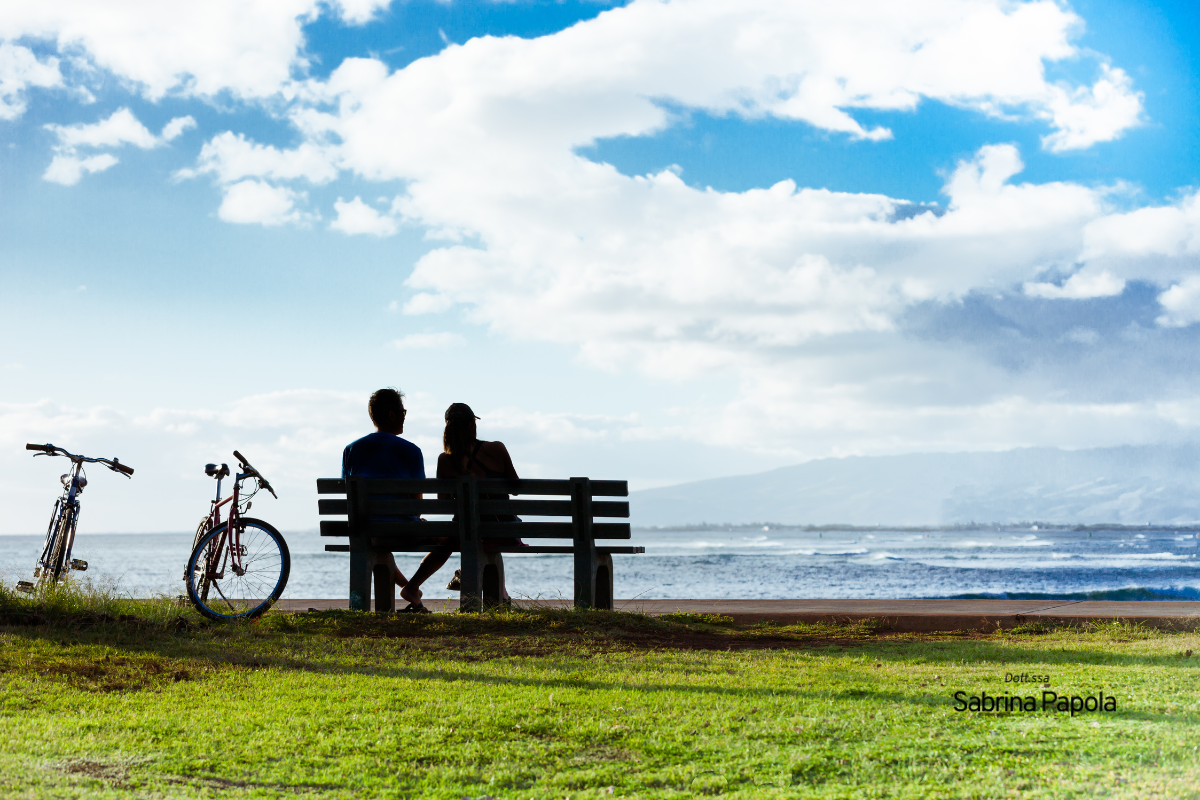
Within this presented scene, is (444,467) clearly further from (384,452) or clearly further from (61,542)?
(61,542)

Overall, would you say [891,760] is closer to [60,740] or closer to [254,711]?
[254,711]

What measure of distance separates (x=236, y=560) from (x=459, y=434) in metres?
2.08

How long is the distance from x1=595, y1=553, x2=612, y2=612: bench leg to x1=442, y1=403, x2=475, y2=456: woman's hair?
1480 millimetres

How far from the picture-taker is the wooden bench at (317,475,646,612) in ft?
26.8

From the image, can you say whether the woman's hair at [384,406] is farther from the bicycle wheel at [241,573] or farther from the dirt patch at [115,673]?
the dirt patch at [115,673]

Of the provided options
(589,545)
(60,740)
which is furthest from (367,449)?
(60,740)

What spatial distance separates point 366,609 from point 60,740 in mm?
4353

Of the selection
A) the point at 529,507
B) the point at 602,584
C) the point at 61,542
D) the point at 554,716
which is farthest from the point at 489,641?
the point at 61,542

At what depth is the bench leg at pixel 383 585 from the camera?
831cm

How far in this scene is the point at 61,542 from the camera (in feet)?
27.9

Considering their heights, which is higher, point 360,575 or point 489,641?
point 360,575

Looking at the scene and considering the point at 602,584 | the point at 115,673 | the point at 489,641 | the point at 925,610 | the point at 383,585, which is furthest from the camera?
the point at 925,610

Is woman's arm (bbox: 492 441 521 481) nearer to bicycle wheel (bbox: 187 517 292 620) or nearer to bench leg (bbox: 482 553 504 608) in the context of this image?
bench leg (bbox: 482 553 504 608)

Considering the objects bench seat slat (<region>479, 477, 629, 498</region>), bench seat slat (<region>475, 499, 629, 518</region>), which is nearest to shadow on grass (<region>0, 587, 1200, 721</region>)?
bench seat slat (<region>475, 499, 629, 518</region>)
